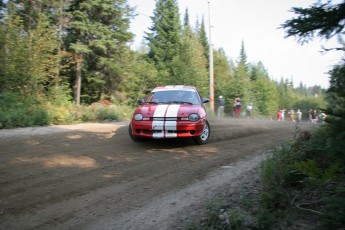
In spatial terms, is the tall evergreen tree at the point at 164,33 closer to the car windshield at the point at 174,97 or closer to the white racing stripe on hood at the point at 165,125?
the car windshield at the point at 174,97

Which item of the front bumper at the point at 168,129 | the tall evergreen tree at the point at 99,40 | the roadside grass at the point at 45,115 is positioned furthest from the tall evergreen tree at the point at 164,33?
the front bumper at the point at 168,129

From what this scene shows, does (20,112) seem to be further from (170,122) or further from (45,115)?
(170,122)

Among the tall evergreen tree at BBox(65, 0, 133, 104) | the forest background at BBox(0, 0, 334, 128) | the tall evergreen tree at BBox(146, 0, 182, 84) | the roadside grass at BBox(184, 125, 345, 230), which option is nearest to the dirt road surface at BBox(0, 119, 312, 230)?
the roadside grass at BBox(184, 125, 345, 230)

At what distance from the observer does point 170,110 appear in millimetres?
8148

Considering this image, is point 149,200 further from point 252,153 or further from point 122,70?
point 122,70

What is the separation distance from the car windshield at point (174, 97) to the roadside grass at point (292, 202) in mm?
4805

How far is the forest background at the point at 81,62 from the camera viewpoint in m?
14.8

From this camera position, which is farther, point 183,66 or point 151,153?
point 183,66

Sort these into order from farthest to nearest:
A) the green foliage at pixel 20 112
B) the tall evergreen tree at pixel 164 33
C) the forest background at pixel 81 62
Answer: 1. the tall evergreen tree at pixel 164 33
2. the forest background at pixel 81 62
3. the green foliage at pixel 20 112

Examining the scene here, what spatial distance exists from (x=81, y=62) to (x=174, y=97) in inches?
679

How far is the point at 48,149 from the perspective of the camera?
293 inches

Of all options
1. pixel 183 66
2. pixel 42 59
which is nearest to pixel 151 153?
pixel 42 59

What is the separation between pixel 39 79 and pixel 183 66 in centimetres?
1607

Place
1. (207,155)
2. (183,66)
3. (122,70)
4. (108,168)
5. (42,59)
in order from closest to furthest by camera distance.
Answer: (108,168) → (207,155) → (42,59) → (122,70) → (183,66)
